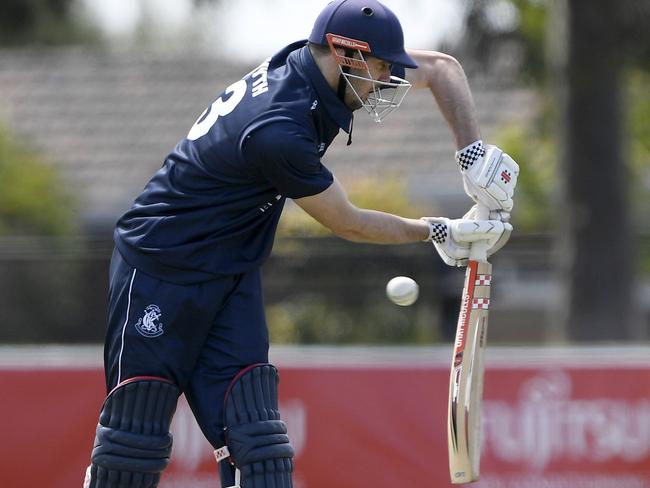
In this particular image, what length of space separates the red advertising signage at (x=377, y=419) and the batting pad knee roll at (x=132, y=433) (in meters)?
2.20

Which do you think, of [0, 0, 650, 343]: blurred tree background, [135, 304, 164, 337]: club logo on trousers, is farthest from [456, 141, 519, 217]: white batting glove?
[0, 0, 650, 343]: blurred tree background

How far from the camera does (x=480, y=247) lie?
399cm

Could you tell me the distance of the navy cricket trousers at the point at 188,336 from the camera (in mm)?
3746

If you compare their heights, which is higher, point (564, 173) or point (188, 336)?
point (564, 173)

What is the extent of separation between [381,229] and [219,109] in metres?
0.64

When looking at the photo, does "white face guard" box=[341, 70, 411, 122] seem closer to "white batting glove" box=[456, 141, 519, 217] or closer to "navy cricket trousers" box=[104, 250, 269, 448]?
"white batting glove" box=[456, 141, 519, 217]

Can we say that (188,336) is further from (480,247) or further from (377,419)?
(377,419)

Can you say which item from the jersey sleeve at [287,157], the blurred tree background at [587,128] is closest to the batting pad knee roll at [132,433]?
the jersey sleeve at [287,157]

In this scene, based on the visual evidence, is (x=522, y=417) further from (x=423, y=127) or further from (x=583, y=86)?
(x=423, y=127)

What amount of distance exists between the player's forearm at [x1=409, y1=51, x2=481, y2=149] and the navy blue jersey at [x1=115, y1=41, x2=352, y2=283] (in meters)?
0.47

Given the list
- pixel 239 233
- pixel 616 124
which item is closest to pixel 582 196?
pixel 616 124

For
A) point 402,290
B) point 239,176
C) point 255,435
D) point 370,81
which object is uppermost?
point 370,81

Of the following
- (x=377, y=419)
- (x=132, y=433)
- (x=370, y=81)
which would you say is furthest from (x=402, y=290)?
(x=377, y=419)

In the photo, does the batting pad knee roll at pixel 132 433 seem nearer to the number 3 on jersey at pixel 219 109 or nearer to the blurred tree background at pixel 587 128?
the number 3 on jersey at pixel 219 109
